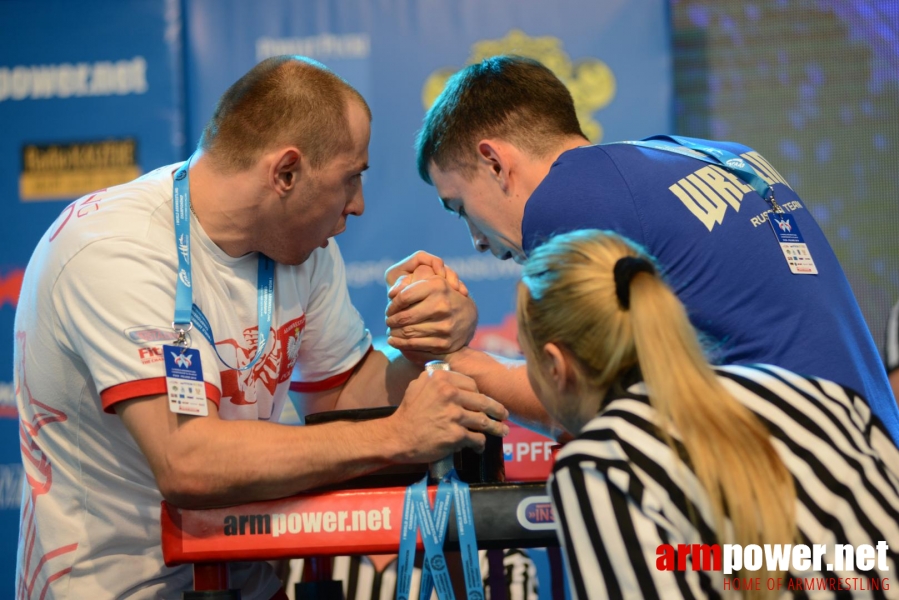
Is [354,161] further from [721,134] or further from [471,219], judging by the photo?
[721,134]

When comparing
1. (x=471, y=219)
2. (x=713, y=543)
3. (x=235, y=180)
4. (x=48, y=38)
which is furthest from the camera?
(x=48, y=38)

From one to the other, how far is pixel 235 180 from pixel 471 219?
613 mm

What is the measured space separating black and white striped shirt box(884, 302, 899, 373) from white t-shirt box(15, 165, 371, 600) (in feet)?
4.25

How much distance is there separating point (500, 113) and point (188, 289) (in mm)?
866

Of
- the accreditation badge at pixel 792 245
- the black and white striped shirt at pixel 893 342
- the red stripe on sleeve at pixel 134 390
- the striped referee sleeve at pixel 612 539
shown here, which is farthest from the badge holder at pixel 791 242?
the red stripe on sleeve at pixel 134 390

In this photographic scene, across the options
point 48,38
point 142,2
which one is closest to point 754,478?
point 142,2

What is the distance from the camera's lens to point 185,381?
153 cm

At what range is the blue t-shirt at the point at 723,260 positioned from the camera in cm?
162

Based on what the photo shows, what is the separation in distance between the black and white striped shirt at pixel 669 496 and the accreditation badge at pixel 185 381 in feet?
2.06

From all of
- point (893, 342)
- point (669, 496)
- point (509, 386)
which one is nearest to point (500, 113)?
point (509, 386)

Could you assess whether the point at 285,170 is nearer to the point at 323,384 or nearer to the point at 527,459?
the point at 323,384

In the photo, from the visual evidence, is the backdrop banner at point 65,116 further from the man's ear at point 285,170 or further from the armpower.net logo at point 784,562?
the armpower.net logo at point 784,562

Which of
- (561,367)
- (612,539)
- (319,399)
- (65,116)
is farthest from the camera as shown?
(65,116)

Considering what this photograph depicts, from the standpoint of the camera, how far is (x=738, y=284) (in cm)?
164
